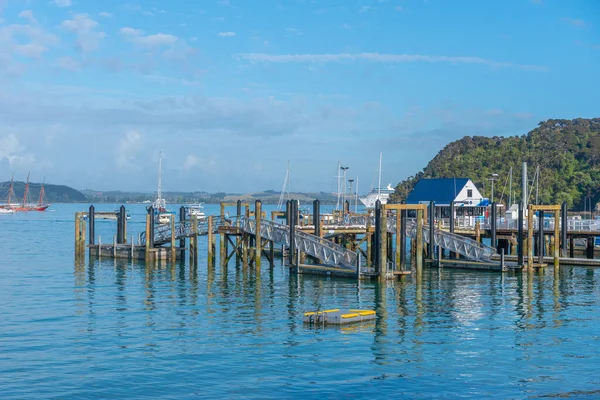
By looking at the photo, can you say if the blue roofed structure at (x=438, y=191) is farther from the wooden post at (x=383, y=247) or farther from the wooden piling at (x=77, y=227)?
the wooden post at (x=383, y=247)

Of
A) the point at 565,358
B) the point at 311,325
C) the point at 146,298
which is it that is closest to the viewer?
the point at 565,358

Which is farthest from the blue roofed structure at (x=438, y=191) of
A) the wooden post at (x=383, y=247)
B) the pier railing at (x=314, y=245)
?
the wooden post at (x=383, y=247)

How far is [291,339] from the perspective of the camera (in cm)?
3284

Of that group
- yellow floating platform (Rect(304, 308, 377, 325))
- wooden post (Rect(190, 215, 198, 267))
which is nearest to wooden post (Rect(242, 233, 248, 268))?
wooden post (Rect(190, 215, 198, 267))

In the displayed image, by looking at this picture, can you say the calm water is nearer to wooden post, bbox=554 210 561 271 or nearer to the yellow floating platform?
the yellow floating platform

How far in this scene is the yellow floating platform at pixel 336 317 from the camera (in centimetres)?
3553

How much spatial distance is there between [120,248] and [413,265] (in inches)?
905

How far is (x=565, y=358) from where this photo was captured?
30219mm

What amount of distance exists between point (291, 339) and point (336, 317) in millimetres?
3356

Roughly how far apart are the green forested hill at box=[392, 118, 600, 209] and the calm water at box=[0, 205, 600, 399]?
94582mm

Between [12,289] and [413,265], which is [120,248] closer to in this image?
[12,289]

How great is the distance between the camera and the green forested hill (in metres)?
145

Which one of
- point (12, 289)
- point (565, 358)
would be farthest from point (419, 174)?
point (565, 358)

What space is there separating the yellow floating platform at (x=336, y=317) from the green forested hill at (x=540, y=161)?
104 meters
